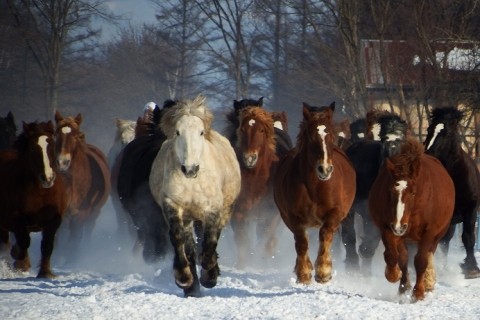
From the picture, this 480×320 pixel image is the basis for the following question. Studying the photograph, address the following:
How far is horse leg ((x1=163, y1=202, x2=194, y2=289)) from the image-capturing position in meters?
11.3

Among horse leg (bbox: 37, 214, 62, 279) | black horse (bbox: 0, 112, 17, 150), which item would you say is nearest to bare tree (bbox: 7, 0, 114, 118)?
black horse (bbox: 0, 112, 17, 150)

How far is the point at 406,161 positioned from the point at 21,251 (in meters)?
5.17

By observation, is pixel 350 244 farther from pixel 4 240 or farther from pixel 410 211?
pixel 4 240

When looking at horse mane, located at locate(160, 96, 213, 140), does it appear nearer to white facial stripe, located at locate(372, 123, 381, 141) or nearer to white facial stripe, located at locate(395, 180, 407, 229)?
white facial stripe, located at locate(395, 180, 407, 229)

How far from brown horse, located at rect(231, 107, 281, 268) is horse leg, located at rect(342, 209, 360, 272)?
1.42m

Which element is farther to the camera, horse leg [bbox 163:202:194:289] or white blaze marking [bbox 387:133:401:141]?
white blaze marking [bbox 387:133:401:141]

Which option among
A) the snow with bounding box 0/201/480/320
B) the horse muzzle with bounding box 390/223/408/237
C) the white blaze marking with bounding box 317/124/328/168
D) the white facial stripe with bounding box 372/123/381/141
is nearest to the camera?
the snow with bounding box 0/201/480/320

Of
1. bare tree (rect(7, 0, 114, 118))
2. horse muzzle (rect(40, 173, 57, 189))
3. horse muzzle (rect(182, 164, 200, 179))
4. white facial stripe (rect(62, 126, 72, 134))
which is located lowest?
horse muzzle (rect(40, 173, 57, 189))

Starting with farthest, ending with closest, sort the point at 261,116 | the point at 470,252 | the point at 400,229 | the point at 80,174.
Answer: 1. the point at 80,174
2. the point at 261,116
3. the point at 470,252
4. the point at 400,229

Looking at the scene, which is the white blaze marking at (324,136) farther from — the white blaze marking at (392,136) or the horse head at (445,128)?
the horse head at (445,128)

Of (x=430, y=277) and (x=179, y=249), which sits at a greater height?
(x=179, y=249)

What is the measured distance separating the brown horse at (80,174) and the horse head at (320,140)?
4.46 metres

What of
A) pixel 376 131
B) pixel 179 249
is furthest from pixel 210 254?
pixel 376 131

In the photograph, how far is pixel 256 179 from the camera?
617 inches
